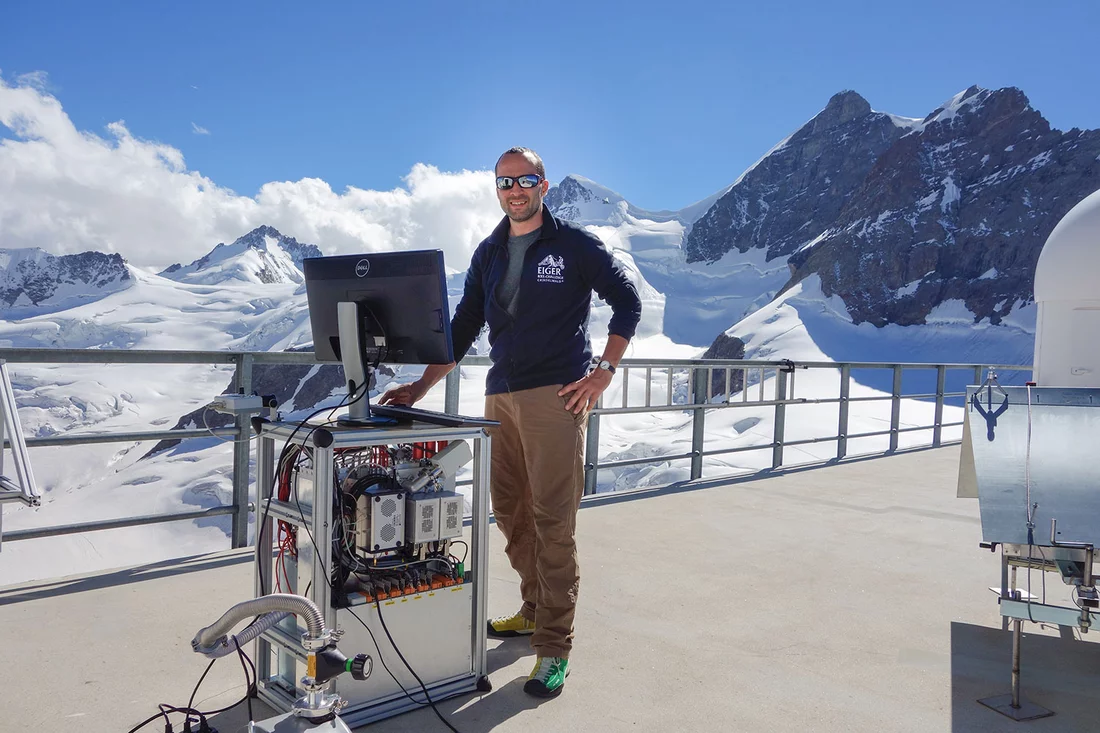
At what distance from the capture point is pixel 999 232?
76812 millimetres

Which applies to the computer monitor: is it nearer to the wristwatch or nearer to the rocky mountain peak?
the wristwatch

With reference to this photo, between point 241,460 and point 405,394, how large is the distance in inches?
61.1

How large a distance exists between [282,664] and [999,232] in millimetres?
88833

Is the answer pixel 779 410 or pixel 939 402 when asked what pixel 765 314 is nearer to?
pixel 939 402

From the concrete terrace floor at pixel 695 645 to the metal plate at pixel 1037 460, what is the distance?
1.66 feet

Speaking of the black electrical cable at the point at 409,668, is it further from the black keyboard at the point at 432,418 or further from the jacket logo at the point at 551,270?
the jacket logo at the point at 551,270

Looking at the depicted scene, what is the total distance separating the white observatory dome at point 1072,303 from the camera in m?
2.93

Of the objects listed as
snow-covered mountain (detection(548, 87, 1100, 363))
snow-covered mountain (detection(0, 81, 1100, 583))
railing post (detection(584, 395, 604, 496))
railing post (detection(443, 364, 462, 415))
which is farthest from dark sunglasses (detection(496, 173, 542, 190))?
snow-covered mountain (detection(548, 87, 1100, 363))

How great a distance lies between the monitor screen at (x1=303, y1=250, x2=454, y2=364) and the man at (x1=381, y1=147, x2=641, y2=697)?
6.3 inches

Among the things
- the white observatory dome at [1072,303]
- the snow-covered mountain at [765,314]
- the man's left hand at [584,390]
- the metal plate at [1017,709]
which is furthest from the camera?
the snow-covered mountain at [765,314]

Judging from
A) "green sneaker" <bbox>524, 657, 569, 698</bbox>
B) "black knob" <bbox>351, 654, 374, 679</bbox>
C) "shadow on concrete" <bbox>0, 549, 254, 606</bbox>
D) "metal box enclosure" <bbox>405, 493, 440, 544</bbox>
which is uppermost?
"metal box enclosure" <bbox>405, 493, 440, 544</bbox>

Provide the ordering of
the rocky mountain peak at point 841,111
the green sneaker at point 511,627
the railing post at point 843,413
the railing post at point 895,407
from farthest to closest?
the rocky mountain peak at point 841,111, the railing post at point 895,407, the railing post at point 843,413, the green sneaker at point 511,627

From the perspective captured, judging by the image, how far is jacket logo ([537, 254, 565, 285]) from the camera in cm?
218

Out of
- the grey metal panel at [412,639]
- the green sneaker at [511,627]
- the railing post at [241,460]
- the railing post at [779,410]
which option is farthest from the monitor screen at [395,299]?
the railing post at [779,410]
